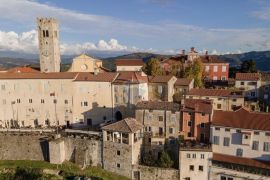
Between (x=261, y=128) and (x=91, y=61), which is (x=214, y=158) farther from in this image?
(x=91, y=61)

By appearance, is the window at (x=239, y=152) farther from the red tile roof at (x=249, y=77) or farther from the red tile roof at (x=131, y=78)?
the red tile roof at (x=249, y=77)

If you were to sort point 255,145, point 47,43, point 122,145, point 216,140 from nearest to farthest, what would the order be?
point 255,145, point 216,140, point 122,145, point 47,43

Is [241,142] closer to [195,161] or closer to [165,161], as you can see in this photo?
[195,161]

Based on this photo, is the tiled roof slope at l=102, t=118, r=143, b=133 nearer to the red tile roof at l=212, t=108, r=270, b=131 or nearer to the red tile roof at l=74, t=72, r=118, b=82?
the red tile roof at l=212, t=108, r=270, b=131

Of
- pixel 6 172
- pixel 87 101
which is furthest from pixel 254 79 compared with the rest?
pixel 6 172

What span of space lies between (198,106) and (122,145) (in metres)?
14.3

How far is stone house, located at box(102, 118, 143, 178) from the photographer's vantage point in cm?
4703

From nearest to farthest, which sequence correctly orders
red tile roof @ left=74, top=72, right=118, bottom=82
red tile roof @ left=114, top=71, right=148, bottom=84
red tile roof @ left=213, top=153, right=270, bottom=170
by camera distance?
red tile roof @ left=213, top=153, right=270, bottom=170, red tile roof @ left=114, top=71, right=148, bottom=84, red tile roof @ left=74, top=72, right=118, bottom=82

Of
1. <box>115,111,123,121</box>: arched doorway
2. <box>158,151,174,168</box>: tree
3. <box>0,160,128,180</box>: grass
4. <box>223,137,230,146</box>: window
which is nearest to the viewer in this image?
<box>223,137,230,146</box>: window

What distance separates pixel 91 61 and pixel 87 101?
14.3 m

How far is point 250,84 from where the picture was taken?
63000mm

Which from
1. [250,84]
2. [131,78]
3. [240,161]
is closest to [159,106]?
[131,78]

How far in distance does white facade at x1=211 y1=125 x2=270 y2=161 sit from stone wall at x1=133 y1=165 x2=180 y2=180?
25.9 feet

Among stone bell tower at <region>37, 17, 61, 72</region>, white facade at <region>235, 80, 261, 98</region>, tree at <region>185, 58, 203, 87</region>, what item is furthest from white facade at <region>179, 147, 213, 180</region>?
stone bell tower at <region>37, 17, 61, 72</region>
